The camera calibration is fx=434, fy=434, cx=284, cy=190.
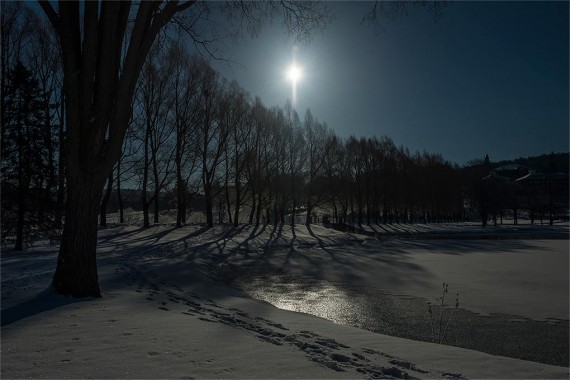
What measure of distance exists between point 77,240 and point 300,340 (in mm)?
4150

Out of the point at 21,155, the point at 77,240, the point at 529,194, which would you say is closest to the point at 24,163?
the point at 21,155

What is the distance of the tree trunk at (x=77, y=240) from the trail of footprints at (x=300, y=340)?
4.26 ft

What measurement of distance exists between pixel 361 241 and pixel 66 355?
32074 mm

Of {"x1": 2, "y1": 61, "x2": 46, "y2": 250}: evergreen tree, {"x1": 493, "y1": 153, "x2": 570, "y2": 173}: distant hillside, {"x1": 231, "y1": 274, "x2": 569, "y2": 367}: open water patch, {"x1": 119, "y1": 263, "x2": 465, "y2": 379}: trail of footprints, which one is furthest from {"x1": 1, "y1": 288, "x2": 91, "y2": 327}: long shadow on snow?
{"x1": 493, "y1": 153, "x2": 570, "y2": 173}: distant hillside

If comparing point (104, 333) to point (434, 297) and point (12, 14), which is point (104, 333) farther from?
point (12, 14)

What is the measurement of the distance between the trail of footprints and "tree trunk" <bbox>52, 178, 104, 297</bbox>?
1.30 m

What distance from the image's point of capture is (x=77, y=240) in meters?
7.19

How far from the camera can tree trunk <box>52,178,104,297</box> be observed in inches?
282

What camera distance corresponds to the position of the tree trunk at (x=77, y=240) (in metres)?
7.16

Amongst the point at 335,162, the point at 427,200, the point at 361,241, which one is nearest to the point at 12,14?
the point at 361,241

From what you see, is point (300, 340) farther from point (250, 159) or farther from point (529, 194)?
point (529, 194)

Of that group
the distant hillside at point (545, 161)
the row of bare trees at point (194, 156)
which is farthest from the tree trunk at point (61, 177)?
the distant hillside at point (545, 161)

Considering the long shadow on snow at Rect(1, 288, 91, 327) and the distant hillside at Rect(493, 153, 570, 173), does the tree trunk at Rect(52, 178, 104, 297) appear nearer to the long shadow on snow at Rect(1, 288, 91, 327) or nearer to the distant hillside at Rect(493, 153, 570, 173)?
the long shadow on snow at Rect(1, 288, 91, 327)

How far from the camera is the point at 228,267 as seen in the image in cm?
1755
